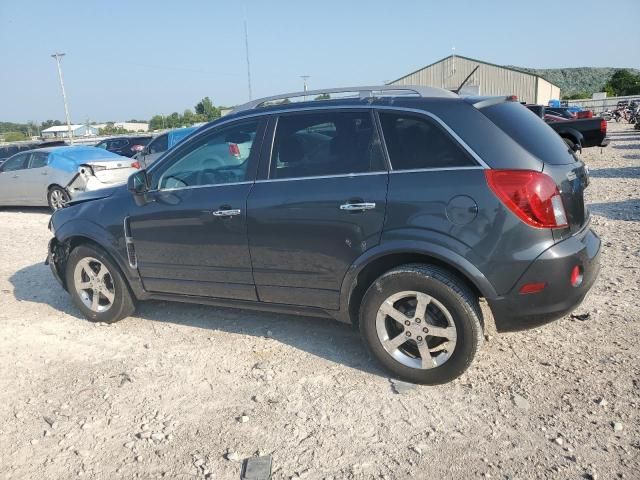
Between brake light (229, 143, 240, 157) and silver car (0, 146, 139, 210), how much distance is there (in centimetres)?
770

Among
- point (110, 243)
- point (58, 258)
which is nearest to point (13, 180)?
point (58, 258)

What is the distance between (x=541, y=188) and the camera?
294cm

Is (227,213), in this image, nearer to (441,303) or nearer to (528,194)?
(441,303)

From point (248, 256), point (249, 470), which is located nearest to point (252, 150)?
point (248, 256)

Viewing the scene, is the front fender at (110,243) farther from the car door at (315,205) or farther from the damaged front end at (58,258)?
the car door at (315,205)

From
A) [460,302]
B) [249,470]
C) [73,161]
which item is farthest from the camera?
[73,161]

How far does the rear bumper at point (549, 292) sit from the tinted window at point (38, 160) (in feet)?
37.0

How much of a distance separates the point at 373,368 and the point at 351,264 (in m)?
0.79

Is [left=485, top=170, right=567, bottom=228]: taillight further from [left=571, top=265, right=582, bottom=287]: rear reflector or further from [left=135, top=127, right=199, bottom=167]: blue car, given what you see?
[left=135, top=127, right=199, bottom=167]: blue car

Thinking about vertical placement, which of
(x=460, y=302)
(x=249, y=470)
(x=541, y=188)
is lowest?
(x=249, y=470)

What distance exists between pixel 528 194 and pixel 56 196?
10.9m

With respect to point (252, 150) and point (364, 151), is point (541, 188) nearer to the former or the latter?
point (364, 151)

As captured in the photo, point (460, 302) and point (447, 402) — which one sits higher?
point (460, 302)

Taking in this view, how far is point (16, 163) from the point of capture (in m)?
12.1
